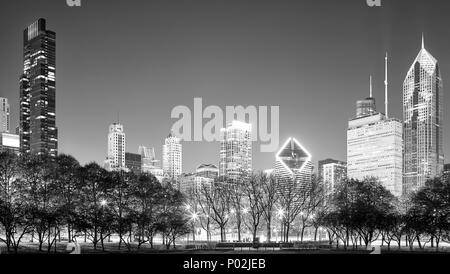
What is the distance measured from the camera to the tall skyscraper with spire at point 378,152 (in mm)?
166750

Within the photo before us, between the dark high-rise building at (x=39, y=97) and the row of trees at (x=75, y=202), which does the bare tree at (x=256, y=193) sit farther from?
the dark high-rise building at (x=39, y=97)

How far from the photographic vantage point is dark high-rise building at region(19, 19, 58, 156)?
141 metres

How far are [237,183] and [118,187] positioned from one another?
16.3 meters

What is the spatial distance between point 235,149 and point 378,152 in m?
96.0

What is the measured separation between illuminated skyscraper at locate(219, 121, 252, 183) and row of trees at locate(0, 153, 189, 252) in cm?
3061

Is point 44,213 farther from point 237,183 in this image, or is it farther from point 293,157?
point 293,157

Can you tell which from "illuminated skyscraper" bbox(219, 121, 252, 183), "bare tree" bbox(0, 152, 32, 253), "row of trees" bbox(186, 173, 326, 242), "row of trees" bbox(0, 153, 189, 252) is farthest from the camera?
"illuminated skyscraper" bbox(219, 121, 252, 183)

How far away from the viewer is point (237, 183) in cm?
5288

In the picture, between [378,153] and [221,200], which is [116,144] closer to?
[221,200]

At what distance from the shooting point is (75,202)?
1469 inches

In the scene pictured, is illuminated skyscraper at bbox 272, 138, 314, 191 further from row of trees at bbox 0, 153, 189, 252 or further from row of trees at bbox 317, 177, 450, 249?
row of trees at bbox 0, 153, 189, 252

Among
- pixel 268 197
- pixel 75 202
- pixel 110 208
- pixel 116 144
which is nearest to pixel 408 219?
pixel 268 197

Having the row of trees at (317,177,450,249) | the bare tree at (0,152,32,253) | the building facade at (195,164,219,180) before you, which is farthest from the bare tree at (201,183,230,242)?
the building facade at (195,164,219,180)
